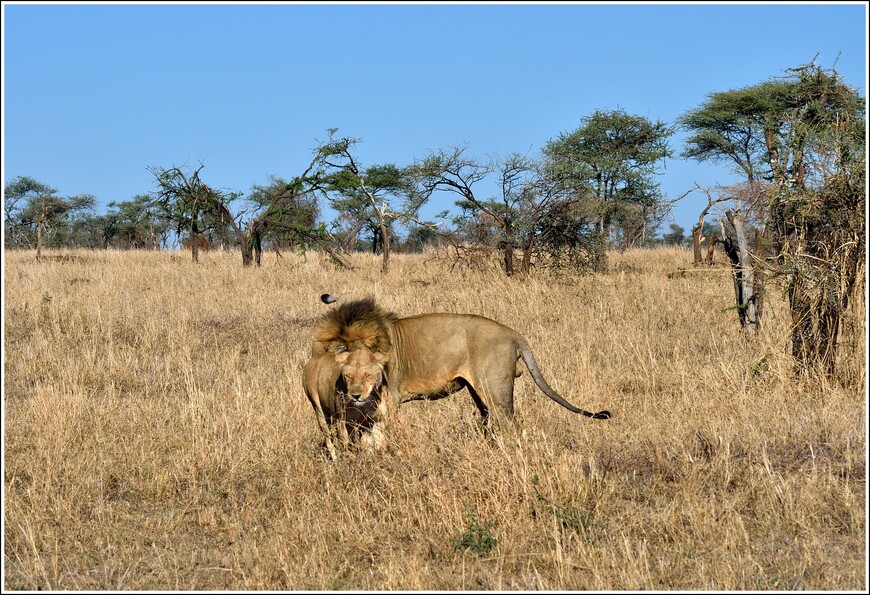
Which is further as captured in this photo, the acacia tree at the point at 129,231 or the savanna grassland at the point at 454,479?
the acacia tree at the point at 129,231

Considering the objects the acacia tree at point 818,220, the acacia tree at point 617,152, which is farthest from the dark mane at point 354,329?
the acacia tree at point 617,152

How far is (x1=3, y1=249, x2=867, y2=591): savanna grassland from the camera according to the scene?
4.08 m

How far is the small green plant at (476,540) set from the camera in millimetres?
4227

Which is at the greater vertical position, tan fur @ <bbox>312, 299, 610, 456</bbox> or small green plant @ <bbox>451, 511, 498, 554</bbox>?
tan fur @ <bbox>312, 299, 610, 456</bbox>

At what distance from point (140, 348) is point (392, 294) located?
459cm

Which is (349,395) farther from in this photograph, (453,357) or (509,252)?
(509,252)

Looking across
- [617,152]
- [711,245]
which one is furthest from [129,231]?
[711,245]

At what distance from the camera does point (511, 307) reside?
38.4ft

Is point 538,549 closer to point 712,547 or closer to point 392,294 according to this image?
point 712,547

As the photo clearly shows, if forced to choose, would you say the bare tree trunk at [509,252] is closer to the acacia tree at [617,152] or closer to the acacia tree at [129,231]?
the acacia tree at [617,152]

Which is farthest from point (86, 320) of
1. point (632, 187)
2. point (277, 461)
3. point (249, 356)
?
point (632, 187)

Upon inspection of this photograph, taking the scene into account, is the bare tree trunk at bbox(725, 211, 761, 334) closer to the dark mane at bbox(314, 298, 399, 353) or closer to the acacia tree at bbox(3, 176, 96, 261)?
the dark mane at bbox(314, 298, 399, 353)

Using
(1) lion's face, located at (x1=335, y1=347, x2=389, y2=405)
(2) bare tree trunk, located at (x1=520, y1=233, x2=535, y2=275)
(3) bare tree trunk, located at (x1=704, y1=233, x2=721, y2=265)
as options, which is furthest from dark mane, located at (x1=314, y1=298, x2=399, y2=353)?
(2) bare tree trunk, located at (x1=520, y1=233, x2=535, y2=275)

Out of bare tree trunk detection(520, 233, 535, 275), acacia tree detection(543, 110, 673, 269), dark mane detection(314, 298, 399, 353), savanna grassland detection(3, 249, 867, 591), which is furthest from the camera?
acacia tree detection(543, 110, 673, 269)
